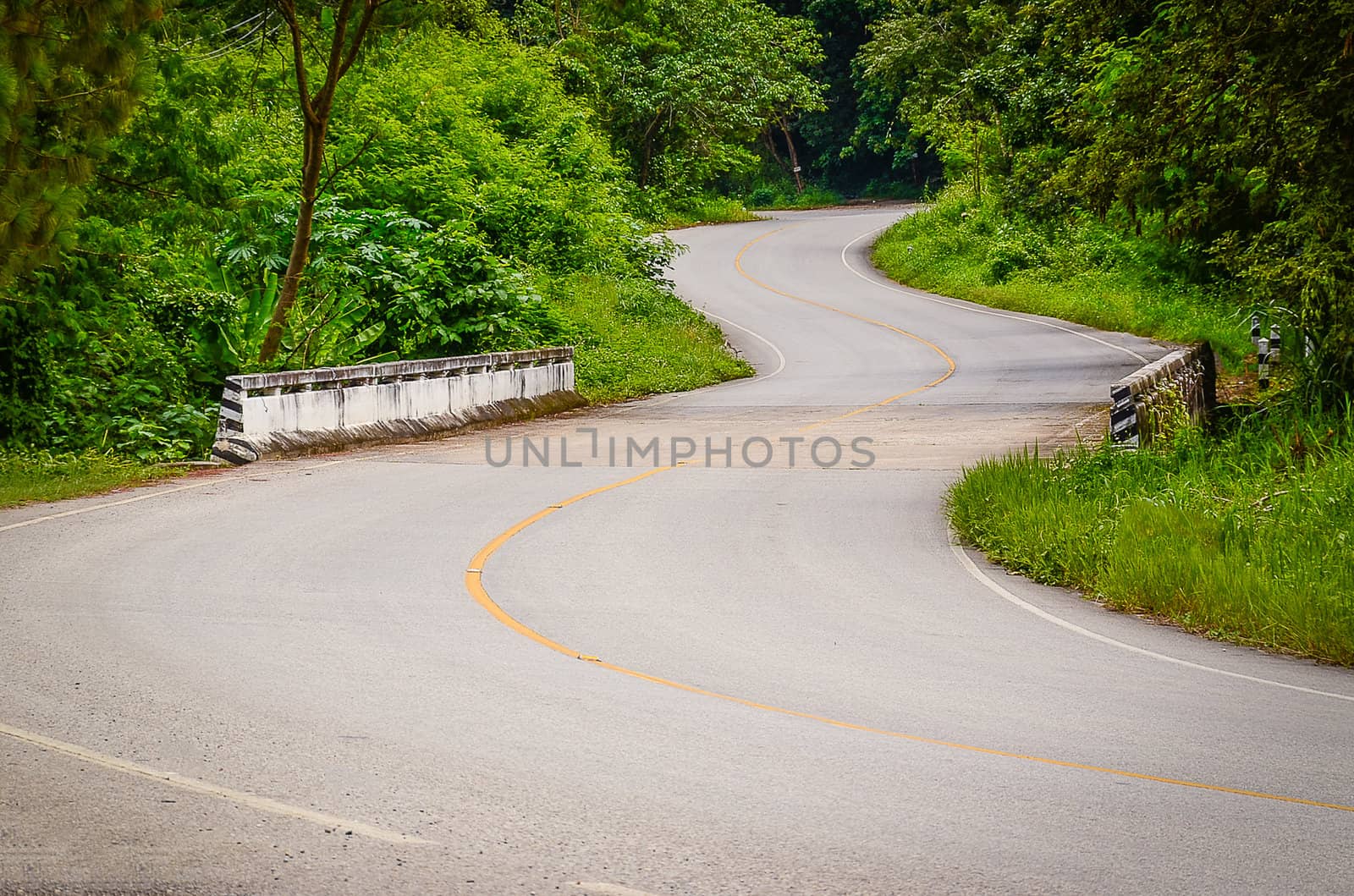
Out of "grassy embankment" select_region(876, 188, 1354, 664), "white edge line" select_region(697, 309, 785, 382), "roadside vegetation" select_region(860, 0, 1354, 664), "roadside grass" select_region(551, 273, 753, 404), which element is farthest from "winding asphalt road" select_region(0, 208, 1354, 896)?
"white edge line" select_region(697, 309, 785, 382)

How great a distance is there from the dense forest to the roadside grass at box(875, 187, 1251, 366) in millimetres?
440

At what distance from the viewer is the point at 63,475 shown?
54.4 ft

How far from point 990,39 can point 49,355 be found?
3849cm

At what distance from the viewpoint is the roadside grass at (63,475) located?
1521cm

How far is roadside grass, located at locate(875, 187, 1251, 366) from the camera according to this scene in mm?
39188

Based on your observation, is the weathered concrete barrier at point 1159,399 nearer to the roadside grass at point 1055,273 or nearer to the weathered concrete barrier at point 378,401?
the weathered concrete barrier at point 378,401

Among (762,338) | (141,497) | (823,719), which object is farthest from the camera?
(762,338)

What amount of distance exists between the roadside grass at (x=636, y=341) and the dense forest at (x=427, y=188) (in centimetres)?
12

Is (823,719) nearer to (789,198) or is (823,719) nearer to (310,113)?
(310,113)

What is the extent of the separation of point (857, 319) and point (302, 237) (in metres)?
24.4

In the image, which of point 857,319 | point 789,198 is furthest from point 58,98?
point 789,198

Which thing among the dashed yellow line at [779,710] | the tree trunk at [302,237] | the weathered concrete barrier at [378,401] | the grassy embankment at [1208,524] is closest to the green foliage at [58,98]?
the weathered concrete barrier at [378,401]

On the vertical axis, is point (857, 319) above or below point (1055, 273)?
below

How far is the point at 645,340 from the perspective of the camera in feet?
111
